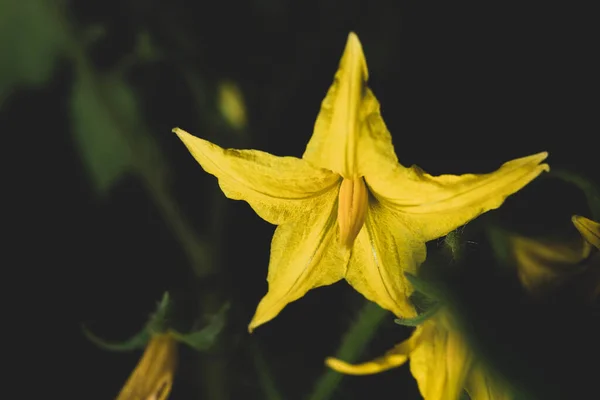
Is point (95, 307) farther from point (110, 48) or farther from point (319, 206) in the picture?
point (319, 206)

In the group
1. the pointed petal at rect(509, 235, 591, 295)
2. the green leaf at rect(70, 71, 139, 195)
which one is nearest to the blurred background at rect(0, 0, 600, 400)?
the green leaf at rect(70, 71, 139, 195)

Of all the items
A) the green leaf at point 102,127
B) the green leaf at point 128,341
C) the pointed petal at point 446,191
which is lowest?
the green leaf at point 128,341

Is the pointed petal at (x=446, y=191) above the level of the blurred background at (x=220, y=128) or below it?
above

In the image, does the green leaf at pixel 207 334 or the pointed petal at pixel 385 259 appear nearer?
the pointed petal at pixel 385 259

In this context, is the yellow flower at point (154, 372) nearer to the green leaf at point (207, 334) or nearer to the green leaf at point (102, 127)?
the green leaf at point (207, 334)

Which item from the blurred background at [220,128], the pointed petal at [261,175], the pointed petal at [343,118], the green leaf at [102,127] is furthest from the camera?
the green leaf at [102,127]

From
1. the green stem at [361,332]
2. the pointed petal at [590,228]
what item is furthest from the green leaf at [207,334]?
the pointed petal at [590,228]

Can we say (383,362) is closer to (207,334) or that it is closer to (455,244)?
(455,244)
